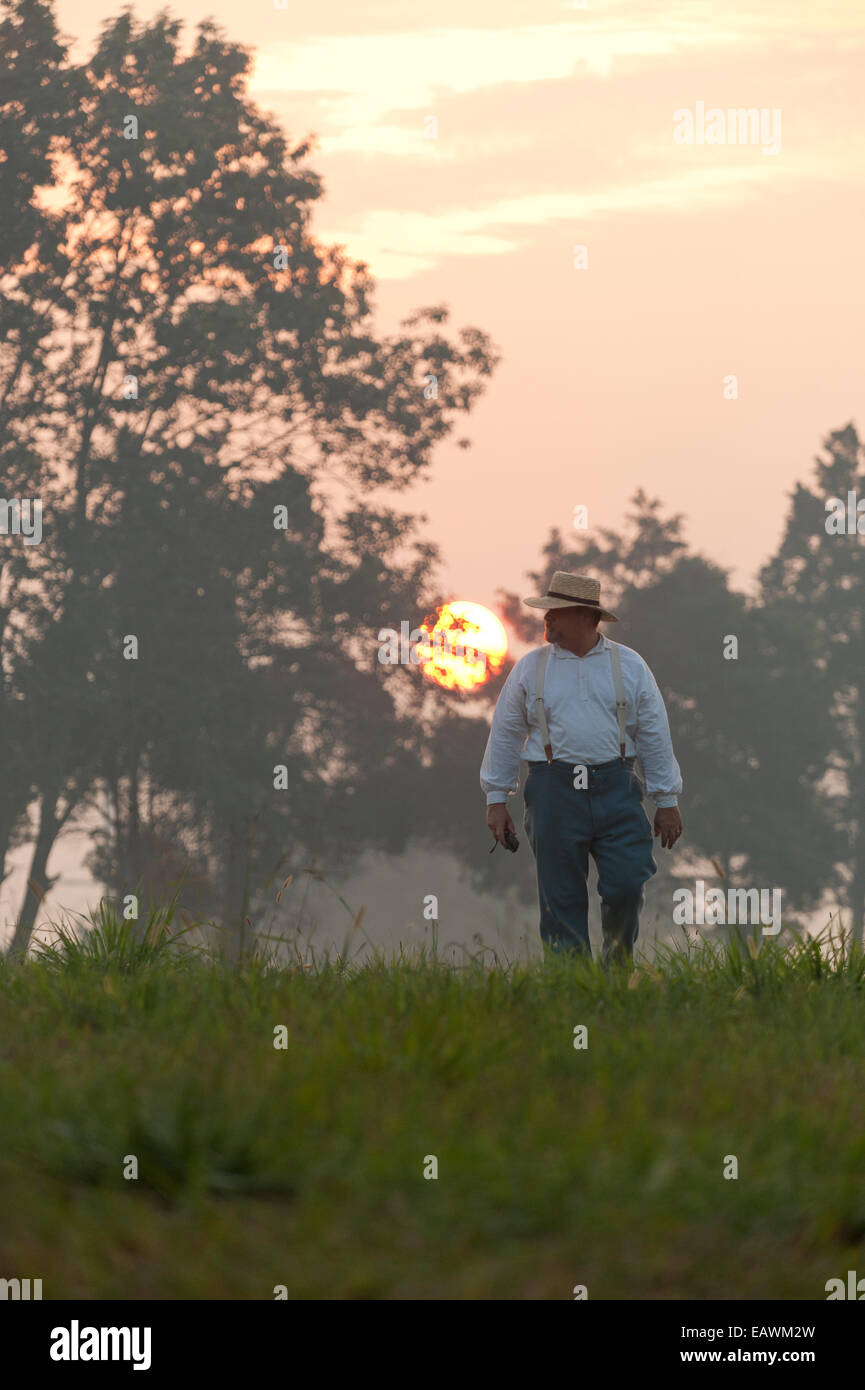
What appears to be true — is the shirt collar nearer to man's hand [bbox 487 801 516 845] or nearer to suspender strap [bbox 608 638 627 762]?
suspender strap [bbox 608 638 627 762]

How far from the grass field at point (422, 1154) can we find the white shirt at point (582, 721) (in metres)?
2.27

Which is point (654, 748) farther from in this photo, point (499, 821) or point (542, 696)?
point (499, 821)

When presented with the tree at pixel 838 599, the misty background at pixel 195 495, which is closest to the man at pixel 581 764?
the misty background at pixel 195 495

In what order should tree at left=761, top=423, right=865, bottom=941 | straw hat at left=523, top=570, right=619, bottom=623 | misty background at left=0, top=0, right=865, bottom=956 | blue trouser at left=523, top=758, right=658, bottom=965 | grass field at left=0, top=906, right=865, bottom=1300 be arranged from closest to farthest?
grass field at left=0, top=906, right=865, bottom=1300 → blue trouser at left=523, top=758, right=658, bottom=965 → straw hat at left=523, top=570, right=619, bottom=623 → misty background at left=0, top=0, right=865, bottom=956 → tree at left=761, top=423, right=865, bottom=941

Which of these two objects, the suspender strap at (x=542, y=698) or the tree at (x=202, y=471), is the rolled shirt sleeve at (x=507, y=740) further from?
the tree at (x=202, y=471)

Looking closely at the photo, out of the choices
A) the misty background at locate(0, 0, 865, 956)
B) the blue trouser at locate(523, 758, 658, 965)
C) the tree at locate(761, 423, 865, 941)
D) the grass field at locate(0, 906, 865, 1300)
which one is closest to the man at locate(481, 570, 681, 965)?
the blue trouser at locate(523, 758, 658, 965)

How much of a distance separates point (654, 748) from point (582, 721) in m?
0.39

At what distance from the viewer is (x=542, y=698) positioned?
285 inches

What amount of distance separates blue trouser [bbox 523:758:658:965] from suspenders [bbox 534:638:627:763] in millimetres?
112

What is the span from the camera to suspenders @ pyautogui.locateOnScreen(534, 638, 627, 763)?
7.18m

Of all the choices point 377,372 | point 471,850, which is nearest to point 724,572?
point 471,850

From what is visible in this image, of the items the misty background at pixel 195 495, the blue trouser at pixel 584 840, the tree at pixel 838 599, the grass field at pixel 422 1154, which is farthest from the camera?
the tree at pixel 838 599

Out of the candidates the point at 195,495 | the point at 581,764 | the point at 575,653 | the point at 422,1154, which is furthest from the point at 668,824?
the point at 195,495

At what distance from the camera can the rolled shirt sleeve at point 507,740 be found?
7.32 m
